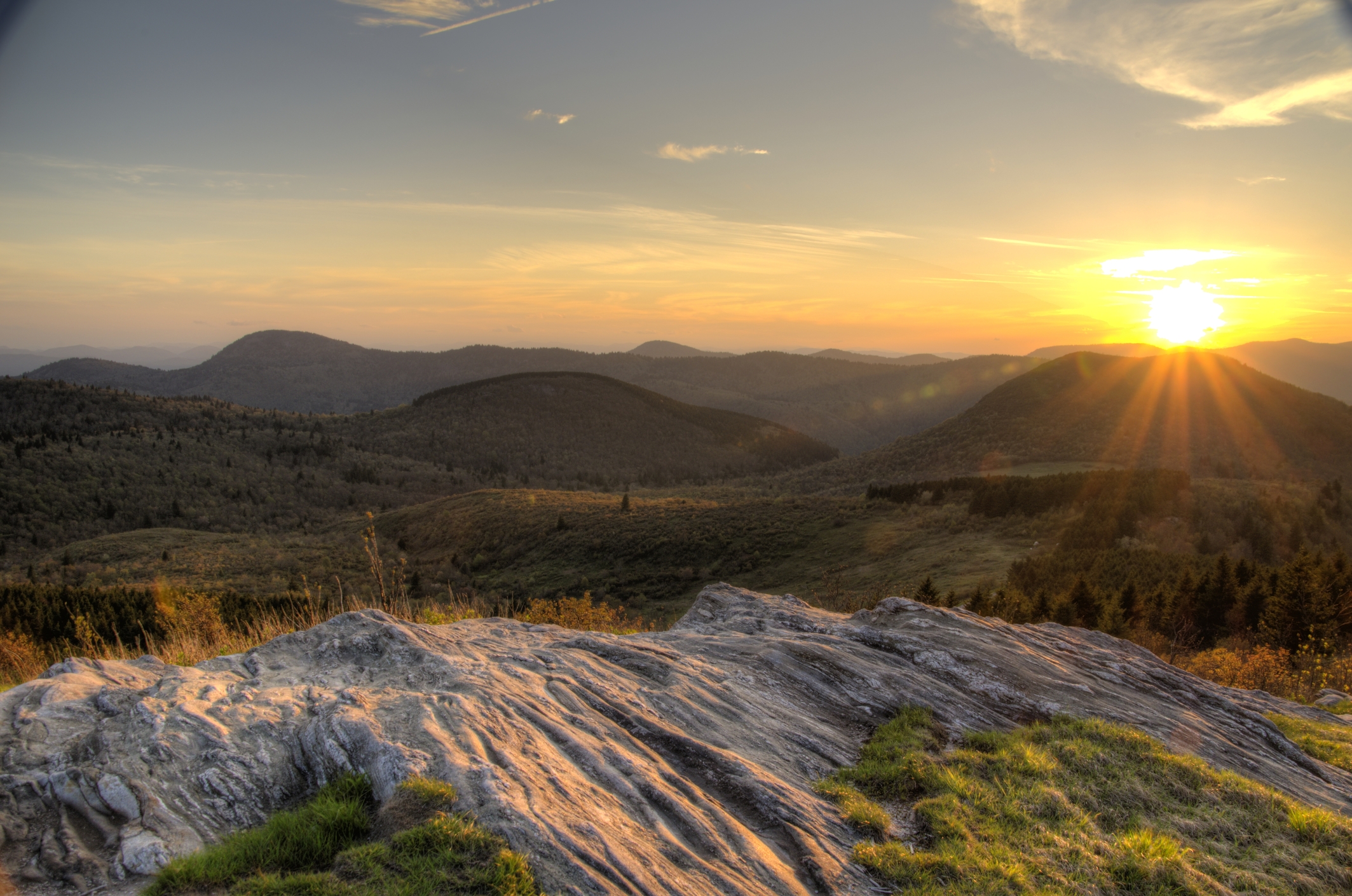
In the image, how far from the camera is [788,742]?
667 centimetres

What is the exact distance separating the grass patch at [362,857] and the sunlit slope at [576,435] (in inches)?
3511

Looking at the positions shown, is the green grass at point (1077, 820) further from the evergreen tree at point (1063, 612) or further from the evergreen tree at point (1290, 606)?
the evergreen tree at point (1290, 606)

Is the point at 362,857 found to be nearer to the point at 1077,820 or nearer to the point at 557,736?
the point at 557,736

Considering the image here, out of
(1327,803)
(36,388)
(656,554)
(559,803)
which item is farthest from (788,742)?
(36,388)

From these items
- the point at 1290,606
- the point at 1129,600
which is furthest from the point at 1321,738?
the point at 1129,600

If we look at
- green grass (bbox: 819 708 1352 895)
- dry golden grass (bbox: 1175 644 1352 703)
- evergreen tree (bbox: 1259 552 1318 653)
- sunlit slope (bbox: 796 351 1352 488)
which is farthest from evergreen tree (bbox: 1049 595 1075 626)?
sunlit slope (bbox: 796 351 1352 488)

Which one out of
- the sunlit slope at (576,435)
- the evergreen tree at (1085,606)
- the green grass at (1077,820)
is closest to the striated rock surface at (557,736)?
the green grass at (1077,820)

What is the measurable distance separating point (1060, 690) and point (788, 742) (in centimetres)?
482

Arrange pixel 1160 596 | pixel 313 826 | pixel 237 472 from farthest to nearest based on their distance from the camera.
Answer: pixel 237 472 → pixel 1160 596 → pixel 313 826

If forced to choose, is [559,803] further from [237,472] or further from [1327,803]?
[237,472]

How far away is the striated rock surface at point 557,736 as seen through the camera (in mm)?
4199

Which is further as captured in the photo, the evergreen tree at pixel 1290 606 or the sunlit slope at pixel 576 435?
the sunlit slope at pixel 576 435

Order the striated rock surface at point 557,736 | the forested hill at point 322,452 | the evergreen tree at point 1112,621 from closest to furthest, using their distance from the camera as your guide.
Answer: the striated rock surface at point 557,736
the evergreen tree at point 1112,621
the forested hill at point 322,452

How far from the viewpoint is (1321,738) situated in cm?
927
